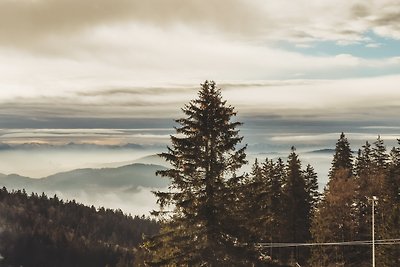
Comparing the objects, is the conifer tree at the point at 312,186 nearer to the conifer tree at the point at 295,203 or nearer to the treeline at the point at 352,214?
the conifer tree at the point at 295,203

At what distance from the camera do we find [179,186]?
105 feet

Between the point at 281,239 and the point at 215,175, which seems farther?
the point at 281,239

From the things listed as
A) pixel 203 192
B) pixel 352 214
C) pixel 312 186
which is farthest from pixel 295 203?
pixel 203 192

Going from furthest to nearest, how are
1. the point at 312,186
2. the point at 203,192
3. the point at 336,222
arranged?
the point at 312,186, the point at 336,222, the point at 203,192

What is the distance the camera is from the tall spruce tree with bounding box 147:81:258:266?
3203 cm

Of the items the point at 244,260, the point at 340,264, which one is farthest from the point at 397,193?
the point at 244,260

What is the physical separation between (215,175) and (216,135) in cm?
212

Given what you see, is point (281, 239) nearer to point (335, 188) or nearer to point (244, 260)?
point (335, 188)

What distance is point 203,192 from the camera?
32344 mm

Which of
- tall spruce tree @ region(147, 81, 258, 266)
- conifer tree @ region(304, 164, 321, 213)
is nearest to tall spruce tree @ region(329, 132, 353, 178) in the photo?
conifer tree @ region(304, 164, 321, 213)

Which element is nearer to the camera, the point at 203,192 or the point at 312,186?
the point at 203,192

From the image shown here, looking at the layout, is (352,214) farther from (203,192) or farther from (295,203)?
(203,192)

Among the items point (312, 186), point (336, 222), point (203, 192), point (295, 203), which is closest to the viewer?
point (203, 192)

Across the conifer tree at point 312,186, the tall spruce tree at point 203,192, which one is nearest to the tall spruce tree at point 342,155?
the conifer tree at point 312,186
